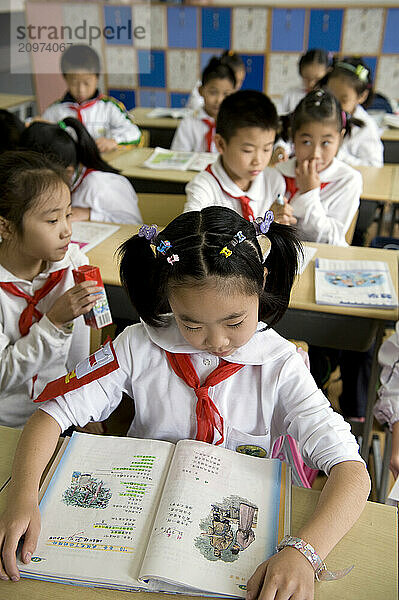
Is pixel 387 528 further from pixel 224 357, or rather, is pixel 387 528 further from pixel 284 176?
pixel 284 176

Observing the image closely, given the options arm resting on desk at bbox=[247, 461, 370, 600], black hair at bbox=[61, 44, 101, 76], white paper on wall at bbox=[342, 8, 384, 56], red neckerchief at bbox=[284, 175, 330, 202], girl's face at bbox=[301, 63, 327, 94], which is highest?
white paper on wall at bbox=[342, 8, 384, 56]

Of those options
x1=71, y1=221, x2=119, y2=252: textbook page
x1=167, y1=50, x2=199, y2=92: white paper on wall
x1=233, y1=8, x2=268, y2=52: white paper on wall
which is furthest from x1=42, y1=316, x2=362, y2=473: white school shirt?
x1=167, y1=50, x2=199, y2=92: white paper on wall

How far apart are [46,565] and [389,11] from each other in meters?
5.99

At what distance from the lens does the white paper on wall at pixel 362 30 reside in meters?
5.43

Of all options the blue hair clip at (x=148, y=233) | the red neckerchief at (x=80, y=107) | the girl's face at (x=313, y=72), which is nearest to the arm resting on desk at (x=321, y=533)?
the blue hair clip at (x=148, y=233)

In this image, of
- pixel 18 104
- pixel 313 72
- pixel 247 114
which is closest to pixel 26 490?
pixel 247 114

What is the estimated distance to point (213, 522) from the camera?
2.64 feet

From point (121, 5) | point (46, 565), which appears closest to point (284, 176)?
point (46, 565)

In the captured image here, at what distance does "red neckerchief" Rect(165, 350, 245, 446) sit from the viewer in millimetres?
1037

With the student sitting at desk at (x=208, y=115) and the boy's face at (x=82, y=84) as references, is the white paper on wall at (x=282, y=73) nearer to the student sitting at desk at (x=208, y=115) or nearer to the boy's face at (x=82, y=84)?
the student sitting at desk at (x=208, y=115)

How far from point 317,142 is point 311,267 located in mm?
688

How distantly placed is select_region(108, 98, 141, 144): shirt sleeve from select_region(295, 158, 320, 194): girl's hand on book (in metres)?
1.73

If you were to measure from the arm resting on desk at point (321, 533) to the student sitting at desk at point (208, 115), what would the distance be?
3108 mm

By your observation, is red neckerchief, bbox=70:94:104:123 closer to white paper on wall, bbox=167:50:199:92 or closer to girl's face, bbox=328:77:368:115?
girl's face, bbox=328:77:368:115
